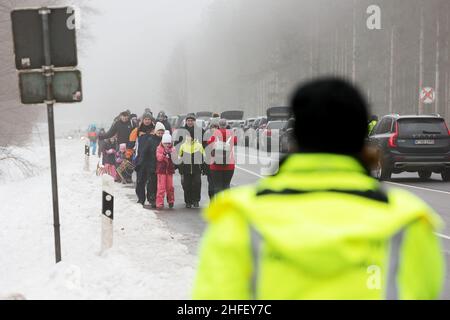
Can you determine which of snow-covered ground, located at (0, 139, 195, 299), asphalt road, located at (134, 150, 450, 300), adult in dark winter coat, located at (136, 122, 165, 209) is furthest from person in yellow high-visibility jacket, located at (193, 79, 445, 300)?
adult in dark winter coat, located at (136, 122, 165, 209)

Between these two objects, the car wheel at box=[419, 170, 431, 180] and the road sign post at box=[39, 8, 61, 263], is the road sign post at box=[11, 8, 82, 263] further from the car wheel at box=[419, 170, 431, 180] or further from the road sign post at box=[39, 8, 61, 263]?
the car wheel at box=[419, 170, 431, 180]

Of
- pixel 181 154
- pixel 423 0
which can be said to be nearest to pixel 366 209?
pixel 181 154

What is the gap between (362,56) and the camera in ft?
219

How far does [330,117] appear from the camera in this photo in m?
2.19

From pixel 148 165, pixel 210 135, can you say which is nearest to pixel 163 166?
pixel 148 165

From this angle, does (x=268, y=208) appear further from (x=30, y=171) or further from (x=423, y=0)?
(x=423, y=0)

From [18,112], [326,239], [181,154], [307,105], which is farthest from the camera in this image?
[18,112]

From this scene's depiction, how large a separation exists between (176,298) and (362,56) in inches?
2428

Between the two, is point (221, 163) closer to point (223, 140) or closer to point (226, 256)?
point (223, 140)

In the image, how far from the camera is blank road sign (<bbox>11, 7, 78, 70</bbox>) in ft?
28.8

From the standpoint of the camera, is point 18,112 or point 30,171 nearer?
point 30,171

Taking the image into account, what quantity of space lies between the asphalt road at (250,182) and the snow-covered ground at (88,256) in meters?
0.30

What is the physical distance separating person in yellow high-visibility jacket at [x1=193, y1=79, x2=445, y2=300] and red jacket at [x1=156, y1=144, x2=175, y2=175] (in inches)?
533

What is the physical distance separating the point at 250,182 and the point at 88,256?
1197 cm
